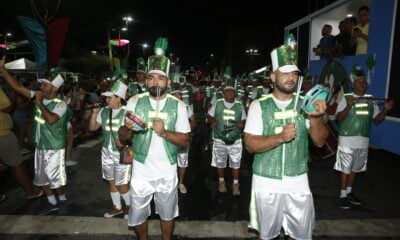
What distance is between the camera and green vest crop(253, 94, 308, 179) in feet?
10.3

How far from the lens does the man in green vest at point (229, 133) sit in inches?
255

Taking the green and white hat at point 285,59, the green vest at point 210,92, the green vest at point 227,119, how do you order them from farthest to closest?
1. the green vest at point 210,92
2. the green vest at point 227,119
3. the green and white hat at point 285,59

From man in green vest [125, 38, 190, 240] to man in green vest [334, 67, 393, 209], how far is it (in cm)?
329

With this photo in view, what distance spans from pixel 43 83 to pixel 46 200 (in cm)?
227

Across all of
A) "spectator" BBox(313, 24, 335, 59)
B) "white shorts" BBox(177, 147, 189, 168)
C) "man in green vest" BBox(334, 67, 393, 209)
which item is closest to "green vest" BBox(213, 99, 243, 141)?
"white shorts" BBox(177, 147, 189, 168)

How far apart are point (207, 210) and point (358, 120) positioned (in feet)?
10.2

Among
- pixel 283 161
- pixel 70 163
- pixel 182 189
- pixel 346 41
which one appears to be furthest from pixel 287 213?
pixel 346 41

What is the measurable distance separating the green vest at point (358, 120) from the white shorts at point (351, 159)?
11.5 inches

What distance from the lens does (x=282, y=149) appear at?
3.15 meters

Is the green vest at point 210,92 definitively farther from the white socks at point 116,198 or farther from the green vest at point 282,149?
the green vest at point 282,149

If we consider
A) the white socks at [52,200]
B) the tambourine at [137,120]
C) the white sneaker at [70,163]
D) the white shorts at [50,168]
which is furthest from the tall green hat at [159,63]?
the white sneaker at [70,163]

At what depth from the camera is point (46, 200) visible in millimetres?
5992

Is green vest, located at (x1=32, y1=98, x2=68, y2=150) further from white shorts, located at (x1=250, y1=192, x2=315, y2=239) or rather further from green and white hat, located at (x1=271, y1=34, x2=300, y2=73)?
green and white hat, located at (x1=271, y1=34, x2=300, y2=73)

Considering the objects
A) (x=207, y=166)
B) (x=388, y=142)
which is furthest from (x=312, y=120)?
(x=388, y=142)
